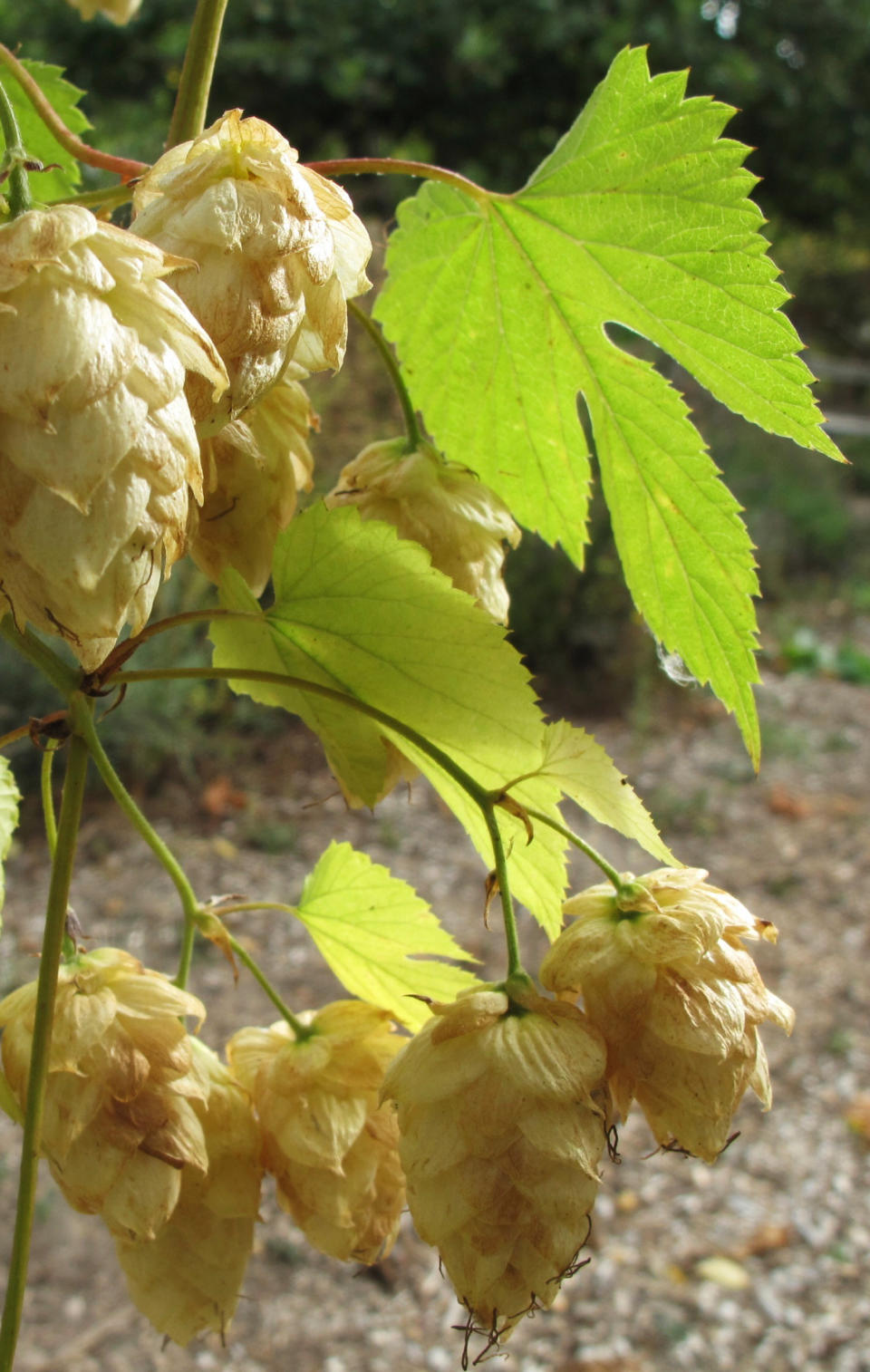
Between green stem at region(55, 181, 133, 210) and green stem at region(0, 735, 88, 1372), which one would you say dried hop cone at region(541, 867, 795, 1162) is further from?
green stem at region(55, 181, 133, 210)

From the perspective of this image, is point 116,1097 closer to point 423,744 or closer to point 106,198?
point 423,744

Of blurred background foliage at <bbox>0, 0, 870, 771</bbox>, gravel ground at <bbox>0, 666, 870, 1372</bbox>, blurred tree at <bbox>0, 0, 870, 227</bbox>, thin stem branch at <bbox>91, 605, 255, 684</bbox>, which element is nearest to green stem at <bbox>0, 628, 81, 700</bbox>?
thin stem branch at <bbox>91, 605, 255, 684</bbox>

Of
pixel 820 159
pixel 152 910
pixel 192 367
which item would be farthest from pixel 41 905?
pixel 820 159

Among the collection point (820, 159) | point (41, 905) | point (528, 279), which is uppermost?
point (528, 279)

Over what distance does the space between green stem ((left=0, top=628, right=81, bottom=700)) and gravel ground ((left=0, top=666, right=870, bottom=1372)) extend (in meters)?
0.85

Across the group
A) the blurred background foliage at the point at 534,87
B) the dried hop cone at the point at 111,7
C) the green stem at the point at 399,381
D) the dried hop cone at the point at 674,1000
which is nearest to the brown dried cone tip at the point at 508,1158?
the dried hop cone at the point at 674,1000

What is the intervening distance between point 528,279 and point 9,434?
0.36 metres

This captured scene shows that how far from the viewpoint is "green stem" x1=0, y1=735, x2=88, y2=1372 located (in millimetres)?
393

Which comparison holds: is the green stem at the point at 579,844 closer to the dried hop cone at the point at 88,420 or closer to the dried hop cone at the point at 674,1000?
the dried hop cone at the point at 674,1000

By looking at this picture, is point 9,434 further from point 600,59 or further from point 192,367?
point 600,59

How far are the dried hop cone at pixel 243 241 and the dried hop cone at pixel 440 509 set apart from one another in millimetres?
153

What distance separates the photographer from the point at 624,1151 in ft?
7.32

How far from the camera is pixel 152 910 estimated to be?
8.73ft

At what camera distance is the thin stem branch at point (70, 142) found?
0.43 m
